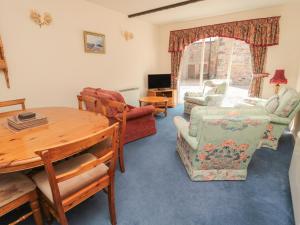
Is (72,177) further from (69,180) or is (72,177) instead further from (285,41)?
(285,41)

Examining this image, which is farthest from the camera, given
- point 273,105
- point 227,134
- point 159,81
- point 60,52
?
point 159,81

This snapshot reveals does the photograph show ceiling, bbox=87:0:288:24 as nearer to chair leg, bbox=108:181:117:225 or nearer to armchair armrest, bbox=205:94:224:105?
armchair armrest, bbox=205:94:224:105

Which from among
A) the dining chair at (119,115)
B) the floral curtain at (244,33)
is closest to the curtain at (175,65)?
the floral curtain at (244,33)

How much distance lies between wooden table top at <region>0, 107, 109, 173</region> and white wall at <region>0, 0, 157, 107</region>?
112cm

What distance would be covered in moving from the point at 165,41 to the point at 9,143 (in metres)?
5.11

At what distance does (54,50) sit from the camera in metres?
3.11

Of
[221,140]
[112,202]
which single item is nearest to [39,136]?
[112,202]

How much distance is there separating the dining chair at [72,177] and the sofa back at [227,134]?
878 millimetres

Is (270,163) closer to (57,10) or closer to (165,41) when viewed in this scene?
(57,10)

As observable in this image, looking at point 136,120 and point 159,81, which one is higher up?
point 159,81

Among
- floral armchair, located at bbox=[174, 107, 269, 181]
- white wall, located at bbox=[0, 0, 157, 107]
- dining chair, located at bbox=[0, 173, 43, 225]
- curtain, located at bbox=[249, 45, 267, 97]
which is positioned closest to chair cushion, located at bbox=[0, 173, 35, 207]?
dining chair, located at bbox=[0, 173, 43, 225]

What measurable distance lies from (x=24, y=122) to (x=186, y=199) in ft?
5.35

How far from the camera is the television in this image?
523 centimetres

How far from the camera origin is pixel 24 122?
5.01 feet
